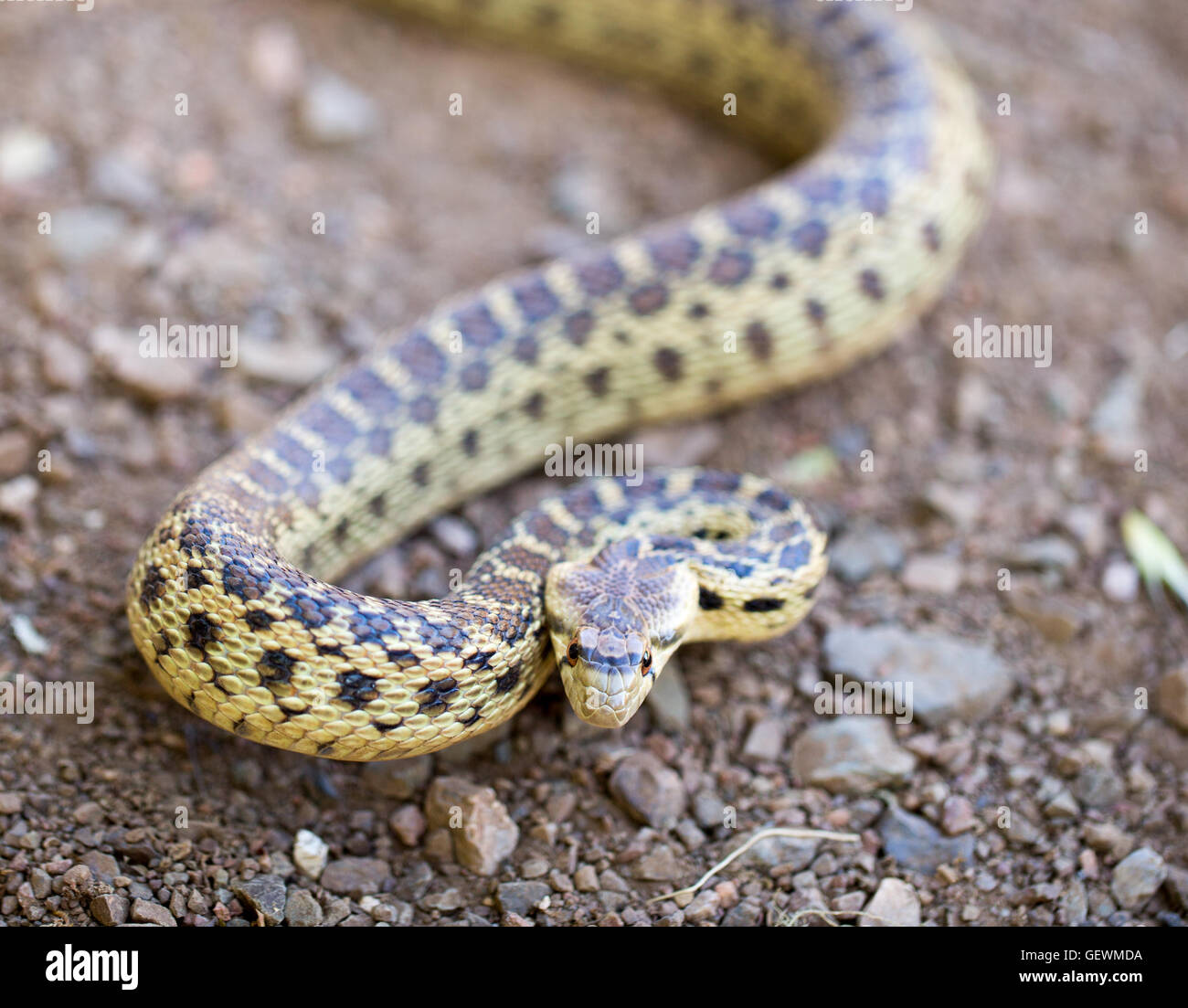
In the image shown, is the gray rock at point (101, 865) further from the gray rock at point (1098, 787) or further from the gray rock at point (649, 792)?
the gray rock at point (1098, 787)

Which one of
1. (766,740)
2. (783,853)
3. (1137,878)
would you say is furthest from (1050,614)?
(783,853)

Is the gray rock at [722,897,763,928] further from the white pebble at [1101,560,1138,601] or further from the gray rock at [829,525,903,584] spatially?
the white pebble at [1101,560,1138,601]

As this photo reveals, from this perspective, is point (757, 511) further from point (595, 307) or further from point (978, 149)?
point (978, 149)

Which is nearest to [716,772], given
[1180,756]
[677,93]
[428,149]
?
[1180,756]

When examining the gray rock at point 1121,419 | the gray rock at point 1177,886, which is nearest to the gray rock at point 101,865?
the gray rock at point 1177,886

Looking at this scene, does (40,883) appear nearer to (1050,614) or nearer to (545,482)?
(545,482)
